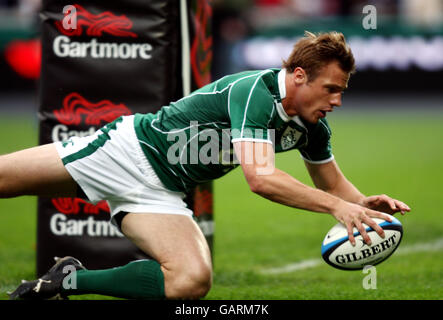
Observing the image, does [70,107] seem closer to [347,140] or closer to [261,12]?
[347,140]

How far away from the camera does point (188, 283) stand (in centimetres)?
399

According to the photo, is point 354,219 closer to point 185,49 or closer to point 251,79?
point 251,79

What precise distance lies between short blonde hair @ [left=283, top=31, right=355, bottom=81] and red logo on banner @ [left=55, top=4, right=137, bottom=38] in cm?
146

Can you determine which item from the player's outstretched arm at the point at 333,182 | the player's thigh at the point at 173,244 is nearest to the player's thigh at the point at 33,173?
the player's thigh at the point at 173,244

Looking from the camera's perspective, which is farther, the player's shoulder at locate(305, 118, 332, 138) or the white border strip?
the white border strip

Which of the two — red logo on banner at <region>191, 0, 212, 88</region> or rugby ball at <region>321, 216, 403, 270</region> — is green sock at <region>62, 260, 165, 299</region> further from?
red logo on banner at <region>191, 0, 212, 88</region>

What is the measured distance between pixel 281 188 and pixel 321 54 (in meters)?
0.73

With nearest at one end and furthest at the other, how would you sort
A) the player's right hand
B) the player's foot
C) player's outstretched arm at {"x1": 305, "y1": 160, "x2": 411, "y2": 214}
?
the player's right hand, the player's foot, player's outstretched arm at {"x1": 305, "y1": 160, "x2": 411, "y2": 214}

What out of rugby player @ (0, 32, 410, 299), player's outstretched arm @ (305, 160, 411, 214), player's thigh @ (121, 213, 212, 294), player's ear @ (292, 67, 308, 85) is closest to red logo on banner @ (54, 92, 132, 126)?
rugby player @ (0, 32, 410, 299)

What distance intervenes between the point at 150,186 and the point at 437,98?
14.6 metres

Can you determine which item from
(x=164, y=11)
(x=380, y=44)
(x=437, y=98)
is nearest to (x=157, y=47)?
(x=164, y=11)

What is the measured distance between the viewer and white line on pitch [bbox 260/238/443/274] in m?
5.68

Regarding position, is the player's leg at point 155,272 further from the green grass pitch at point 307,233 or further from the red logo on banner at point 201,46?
the red logo on banner at point 201,46

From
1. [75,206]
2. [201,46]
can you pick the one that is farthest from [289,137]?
[75,206]
